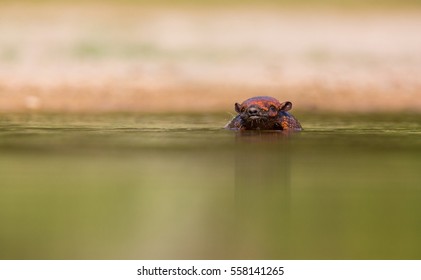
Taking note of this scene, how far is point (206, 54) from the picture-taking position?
29250 millimetres

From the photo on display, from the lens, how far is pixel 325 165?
42.8 feet

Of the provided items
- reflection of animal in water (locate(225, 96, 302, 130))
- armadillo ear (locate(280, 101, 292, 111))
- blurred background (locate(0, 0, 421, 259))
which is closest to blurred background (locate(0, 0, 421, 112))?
blurred background (locate(0, 0, 421, 259))

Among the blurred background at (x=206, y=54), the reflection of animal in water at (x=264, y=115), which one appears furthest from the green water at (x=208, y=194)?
the blurred background at (x=206, y=54)

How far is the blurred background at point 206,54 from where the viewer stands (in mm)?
26016

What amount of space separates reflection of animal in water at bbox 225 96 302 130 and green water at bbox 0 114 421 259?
302 mm

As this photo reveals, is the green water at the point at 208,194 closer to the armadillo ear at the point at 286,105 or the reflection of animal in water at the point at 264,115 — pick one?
the reflection of animal in water at the point at 264,115

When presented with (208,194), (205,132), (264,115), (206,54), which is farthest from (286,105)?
(206,54)

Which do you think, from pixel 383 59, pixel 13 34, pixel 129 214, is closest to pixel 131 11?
pixel 13 34

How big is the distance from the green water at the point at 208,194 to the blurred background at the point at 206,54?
847 centimetres

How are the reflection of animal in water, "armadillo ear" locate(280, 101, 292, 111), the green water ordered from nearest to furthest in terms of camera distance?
the green water, the reflection of animal in water, "armadillo ear" locate(280, 101, 292, 111)

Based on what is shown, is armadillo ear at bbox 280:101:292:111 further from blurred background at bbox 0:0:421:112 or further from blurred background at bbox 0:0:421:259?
blurred background at bbox 0:0:421:112

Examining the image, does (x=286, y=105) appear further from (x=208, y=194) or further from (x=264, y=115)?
(x=208, y=194)

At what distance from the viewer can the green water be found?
8.62 meters

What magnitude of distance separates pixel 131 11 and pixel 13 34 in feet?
14.1
